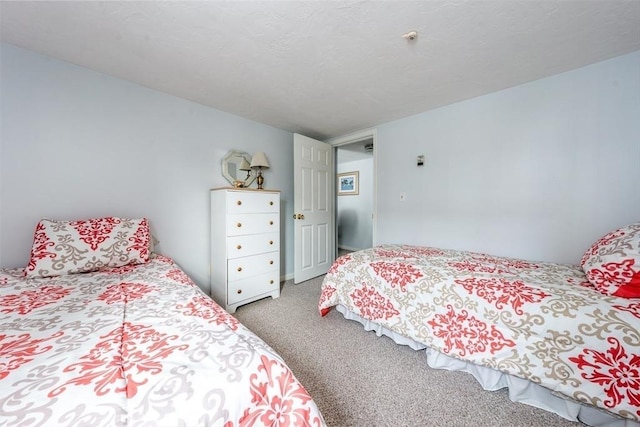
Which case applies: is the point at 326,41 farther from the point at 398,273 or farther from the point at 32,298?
the point at 32,298

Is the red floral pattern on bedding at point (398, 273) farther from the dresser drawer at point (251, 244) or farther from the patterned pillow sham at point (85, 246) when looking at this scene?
the patterned pillow sham at point (85, 246)

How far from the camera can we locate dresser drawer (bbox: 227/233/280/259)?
7.69 feet

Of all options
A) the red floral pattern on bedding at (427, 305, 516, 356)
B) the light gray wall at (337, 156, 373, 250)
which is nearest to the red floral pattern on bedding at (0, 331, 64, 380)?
the red floral pattern on bedding at (427, 305, 516, 356)

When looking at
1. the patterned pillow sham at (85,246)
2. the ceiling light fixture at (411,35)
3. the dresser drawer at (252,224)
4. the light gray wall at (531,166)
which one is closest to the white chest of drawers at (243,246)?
the dresser drawer at (252,224)

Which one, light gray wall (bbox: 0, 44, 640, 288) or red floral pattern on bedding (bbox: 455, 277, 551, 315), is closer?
red floral pattern on bedding (bbox: 455, 277, 551, 315)

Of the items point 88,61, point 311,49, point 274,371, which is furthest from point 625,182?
point 88,61

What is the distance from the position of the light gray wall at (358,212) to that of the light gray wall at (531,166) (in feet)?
7.08

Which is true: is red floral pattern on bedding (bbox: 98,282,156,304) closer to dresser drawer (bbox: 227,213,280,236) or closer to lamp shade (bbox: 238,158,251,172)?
dresser drawer (bbox: 227,213,280,236)

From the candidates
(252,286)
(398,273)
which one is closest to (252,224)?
(252,286)

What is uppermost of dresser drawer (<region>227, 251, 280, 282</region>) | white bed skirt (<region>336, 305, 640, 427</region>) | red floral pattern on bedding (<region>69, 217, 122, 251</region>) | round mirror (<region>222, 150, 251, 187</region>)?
round mirror (<region>222, 150, 251, 187</region>)

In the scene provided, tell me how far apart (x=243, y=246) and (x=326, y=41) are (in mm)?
1993

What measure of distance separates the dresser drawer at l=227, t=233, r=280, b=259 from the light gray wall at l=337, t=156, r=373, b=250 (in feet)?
9.63

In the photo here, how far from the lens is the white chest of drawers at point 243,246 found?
2.33 metres

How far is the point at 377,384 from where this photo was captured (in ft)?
4.59
